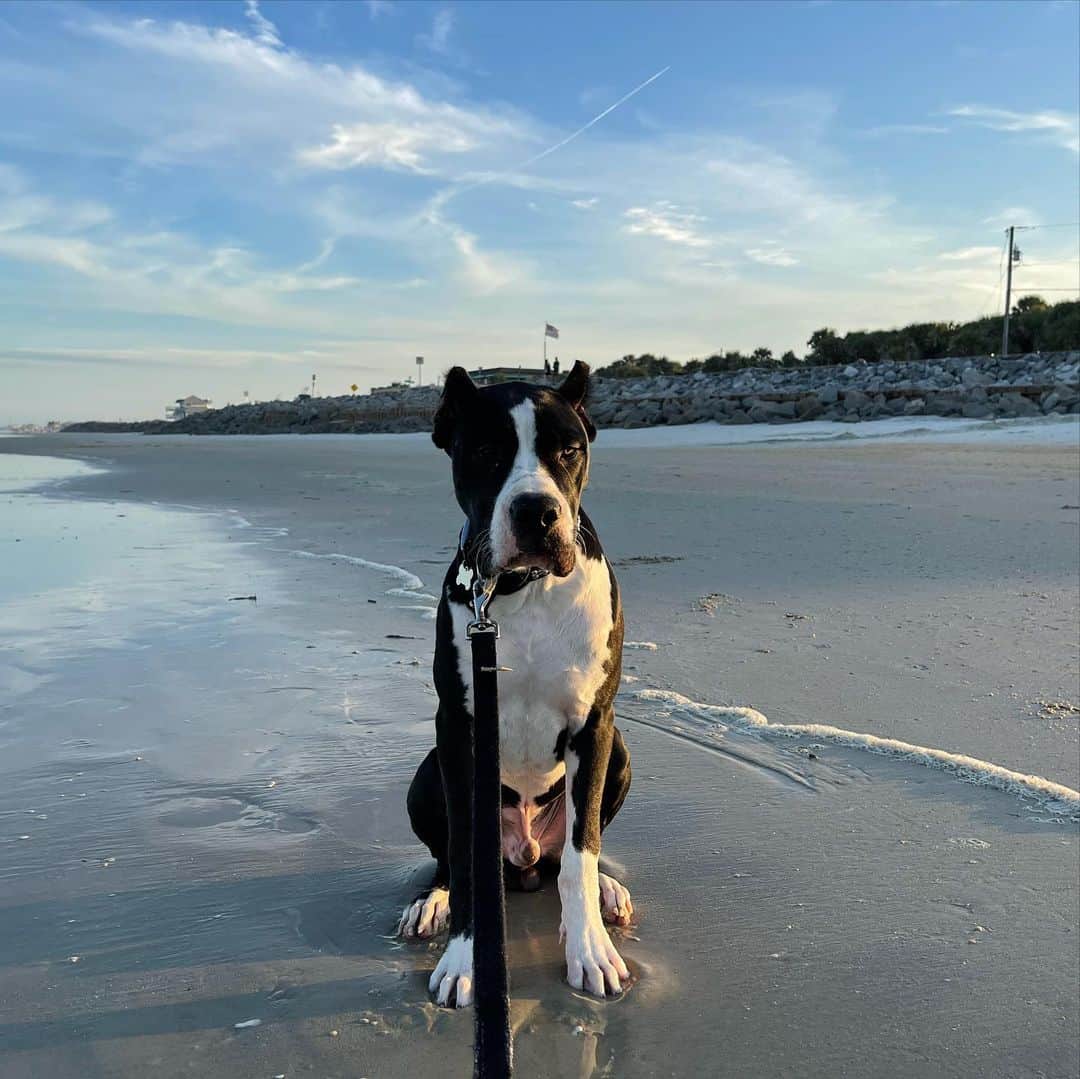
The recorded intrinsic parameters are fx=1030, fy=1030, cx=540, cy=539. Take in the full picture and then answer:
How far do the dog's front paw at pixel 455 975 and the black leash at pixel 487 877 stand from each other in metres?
0.22

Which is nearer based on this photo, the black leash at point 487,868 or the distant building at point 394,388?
the black leash at point 487,868

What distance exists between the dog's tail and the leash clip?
19 millimetres

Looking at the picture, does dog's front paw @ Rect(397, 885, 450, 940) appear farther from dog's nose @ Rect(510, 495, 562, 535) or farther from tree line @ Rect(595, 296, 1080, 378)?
tree line @ Rect(595, 296, 1080, 378)

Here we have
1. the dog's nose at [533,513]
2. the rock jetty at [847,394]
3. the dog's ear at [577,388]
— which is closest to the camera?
the dog's nose at [533,513]

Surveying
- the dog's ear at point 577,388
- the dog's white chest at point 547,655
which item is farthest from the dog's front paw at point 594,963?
the dog's ear at point 577,388

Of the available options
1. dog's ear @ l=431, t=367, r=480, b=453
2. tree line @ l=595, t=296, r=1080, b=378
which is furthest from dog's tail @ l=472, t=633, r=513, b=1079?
tree line @ l=595, t=296, r=1080, b=378

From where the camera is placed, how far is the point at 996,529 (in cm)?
789

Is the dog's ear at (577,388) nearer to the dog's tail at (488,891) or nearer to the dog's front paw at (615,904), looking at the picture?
the dog's tail at (488,891)

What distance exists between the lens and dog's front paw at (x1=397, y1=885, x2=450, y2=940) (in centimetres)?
242

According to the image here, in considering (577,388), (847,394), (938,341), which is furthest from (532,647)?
(938,341)

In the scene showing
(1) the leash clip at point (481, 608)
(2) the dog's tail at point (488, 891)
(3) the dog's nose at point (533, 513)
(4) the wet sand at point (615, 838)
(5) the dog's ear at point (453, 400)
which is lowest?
(4) the wet sand at point (615, 838)

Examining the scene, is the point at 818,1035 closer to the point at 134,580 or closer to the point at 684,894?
the point at 684,894

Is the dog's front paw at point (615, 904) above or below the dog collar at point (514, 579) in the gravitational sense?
below

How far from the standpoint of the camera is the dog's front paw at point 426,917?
2.42 meters
